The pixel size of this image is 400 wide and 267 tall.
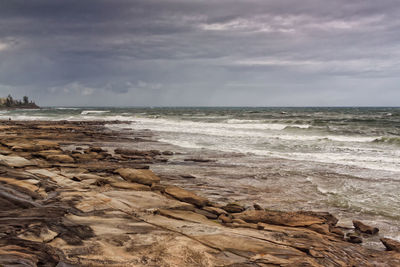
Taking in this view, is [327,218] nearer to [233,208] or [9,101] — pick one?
[233,208]

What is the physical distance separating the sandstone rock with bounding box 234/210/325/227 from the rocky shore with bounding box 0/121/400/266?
0.02 meters

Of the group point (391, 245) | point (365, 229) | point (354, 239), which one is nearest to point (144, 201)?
point (354, 239)

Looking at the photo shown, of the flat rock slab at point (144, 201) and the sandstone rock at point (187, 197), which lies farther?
the sandstone rock at point (187, 197)

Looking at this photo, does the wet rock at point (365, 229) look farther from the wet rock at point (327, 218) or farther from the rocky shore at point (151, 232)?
the wet rock at point (327, 218)

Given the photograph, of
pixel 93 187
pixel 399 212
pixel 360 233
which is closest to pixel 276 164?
pixel 399 212

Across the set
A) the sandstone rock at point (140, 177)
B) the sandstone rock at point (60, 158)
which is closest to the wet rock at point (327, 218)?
the sandstone rock at point (140, 177)

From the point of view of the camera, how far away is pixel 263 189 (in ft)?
32.1

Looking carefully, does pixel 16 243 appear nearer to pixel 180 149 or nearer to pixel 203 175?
pixel 203 175

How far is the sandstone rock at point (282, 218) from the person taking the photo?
6.12 metres

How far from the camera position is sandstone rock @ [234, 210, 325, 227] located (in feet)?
20.1

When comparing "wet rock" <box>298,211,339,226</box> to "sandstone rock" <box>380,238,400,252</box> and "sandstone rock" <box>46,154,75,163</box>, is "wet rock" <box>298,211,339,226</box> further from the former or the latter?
"sandstone rock" <box>46,154,75,163</box>

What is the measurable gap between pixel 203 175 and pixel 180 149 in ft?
23.6

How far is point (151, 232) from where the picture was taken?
5.14m

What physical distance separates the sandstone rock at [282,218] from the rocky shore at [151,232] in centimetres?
2
